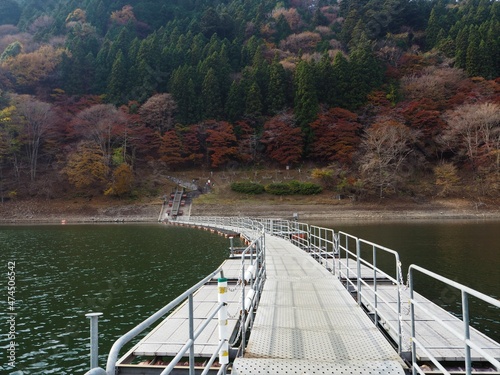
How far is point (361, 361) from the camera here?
4000mm

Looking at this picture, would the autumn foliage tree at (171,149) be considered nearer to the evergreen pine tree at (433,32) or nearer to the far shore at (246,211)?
the far shore at (246,211)

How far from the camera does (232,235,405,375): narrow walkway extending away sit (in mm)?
3834

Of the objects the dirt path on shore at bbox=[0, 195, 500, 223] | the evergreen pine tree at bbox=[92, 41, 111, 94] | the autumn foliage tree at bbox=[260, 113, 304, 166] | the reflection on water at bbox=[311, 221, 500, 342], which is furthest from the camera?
the evergreen pine tree at bbox=[92, 41, 111, 94]

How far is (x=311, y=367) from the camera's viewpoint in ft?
12.5

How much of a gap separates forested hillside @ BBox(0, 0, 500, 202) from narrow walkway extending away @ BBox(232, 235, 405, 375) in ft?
128

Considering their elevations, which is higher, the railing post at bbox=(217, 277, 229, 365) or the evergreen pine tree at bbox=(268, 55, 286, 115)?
the evergreen pine tree at bbox=(268, 55, 286, 115)

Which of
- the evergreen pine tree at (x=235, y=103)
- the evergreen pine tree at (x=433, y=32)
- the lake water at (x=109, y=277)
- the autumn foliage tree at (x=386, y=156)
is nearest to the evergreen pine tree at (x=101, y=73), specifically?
the evergreen pine tree at (x=235, y=103)

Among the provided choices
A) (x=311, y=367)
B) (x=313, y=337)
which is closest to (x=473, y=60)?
(x=313, y=337)

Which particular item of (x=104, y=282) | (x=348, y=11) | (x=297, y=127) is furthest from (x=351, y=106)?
(x=104, y=282)

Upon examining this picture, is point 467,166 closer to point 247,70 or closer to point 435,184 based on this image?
point 435,184

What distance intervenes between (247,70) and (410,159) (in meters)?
33.4

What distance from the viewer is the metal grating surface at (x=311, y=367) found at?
12.1 ft

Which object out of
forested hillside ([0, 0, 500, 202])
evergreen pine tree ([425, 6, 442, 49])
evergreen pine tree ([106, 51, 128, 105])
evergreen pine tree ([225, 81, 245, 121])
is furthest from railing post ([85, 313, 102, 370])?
evergreen pine tree ([425, 6, 442, 49])

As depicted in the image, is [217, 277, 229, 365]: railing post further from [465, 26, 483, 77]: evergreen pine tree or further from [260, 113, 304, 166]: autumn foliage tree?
[465, 26, 483, 77]: evergreen pine tree
